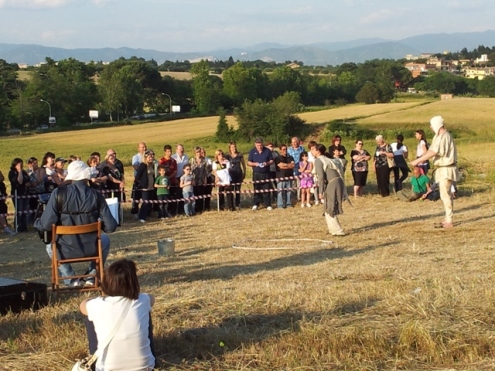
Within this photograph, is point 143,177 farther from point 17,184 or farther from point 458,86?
point 458,86

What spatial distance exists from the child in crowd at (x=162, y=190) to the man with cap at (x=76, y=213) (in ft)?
28.1

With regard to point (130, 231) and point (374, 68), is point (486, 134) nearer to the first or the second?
point (130, 231)

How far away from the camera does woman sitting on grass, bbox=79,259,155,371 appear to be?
504cm

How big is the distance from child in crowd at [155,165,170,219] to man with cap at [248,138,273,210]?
7.12 ft

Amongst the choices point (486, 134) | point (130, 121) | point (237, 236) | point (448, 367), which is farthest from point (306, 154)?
point (130, 121)

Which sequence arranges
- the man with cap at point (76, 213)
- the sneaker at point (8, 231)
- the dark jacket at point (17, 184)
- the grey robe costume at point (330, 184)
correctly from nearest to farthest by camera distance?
the man with cap at point (76, 213), the grey robe costume at point (330, 184), the sneaker at point (8, 231), the dark jacket at point (17, 184)

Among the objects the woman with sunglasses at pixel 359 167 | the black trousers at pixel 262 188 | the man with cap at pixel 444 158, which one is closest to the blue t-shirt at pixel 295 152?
the black trousers at pixel 262 188

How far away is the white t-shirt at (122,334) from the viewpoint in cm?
504

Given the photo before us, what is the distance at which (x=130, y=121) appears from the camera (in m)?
87.6

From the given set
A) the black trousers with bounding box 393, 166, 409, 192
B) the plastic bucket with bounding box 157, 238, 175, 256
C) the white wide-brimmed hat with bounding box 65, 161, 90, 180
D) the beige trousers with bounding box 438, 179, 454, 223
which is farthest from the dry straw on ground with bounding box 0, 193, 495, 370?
Answer: the black trousers with bounding box 393, 166, 409, 192

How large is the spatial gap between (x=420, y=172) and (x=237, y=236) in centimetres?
596

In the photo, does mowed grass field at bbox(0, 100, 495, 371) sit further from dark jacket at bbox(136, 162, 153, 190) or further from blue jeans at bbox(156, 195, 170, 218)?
dark jacket at bbox(136, 162, 153, 190)

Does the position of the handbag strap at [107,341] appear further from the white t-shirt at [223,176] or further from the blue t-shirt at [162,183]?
the white t-shirt at [223,176]

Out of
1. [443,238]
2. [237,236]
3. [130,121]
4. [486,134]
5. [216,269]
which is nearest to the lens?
[216,269]
